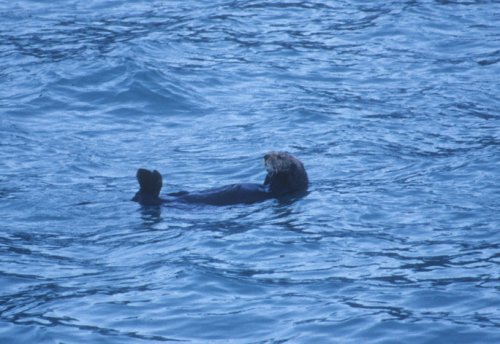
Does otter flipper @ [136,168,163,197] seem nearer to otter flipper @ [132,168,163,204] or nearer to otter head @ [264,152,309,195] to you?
otter flipper @ [132,168,163,204]

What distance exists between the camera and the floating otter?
29.0 ft

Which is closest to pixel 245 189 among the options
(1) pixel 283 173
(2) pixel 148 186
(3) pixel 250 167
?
(1) pixel 283 173

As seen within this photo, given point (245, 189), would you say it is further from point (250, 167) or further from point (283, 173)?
point (250, 167)

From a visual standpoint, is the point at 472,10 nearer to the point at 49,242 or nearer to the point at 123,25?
the point at 123,25

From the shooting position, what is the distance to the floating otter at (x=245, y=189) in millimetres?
8836

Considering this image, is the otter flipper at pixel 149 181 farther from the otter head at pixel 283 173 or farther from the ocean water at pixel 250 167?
the otter head at pixel 283 173

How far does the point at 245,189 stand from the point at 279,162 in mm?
367

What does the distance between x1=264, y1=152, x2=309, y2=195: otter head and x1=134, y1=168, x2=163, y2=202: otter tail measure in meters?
0.98

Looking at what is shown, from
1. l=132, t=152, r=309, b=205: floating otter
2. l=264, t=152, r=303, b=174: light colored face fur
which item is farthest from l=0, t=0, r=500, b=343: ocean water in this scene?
l=264, t=152, r=303, b=174: light colored face fur

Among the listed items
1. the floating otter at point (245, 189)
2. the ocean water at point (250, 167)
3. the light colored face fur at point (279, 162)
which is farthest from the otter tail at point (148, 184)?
the light colored face fur at point (279, 162)

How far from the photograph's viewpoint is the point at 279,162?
9.05 meters

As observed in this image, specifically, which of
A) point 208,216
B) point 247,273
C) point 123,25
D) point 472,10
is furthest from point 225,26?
point 247,273

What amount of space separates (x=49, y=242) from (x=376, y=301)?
281 cm

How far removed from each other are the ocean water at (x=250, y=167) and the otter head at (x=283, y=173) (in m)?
0.18
